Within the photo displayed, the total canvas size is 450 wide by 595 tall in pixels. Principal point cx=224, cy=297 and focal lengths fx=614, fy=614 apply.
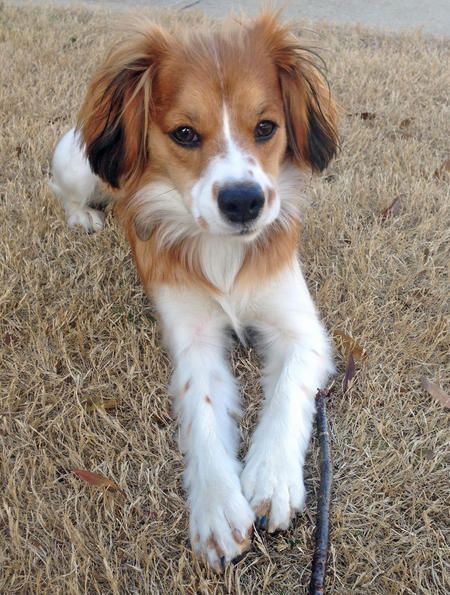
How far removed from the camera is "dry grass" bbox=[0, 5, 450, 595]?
1663mm

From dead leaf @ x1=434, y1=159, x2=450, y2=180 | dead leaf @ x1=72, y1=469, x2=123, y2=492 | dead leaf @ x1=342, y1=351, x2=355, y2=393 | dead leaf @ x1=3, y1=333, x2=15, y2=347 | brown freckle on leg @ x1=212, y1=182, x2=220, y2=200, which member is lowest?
dead leaf @ x1=3, y1=333, x2=15, y2=347

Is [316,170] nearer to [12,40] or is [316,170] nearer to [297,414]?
[297,414]

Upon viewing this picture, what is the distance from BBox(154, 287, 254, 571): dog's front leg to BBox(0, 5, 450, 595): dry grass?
6 cm

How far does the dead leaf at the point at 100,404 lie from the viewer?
7.02 ft

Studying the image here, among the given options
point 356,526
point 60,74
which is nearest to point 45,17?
point 60,74

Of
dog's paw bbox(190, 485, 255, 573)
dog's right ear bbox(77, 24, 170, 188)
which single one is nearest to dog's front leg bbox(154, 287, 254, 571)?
dog's paw bbox(190, 485, 255, 573)

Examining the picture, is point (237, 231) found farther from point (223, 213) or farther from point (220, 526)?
point (220, 526)

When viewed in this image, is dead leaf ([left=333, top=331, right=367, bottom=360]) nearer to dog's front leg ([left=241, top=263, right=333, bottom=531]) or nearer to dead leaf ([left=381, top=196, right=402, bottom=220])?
dog's front leg ([left=241, top=263, right=333, bottom=531])

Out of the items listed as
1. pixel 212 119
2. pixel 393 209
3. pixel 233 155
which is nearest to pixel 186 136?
pixel 212 119

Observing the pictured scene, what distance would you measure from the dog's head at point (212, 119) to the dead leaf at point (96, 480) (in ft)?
2.87

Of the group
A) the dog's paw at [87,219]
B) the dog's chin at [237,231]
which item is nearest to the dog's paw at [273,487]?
the dog's chin at [237,231]

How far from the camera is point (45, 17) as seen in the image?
6.37 metres

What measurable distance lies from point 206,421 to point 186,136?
3.24 feet

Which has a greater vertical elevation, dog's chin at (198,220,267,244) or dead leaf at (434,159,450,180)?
dog's chin at (198,220,267,244)
